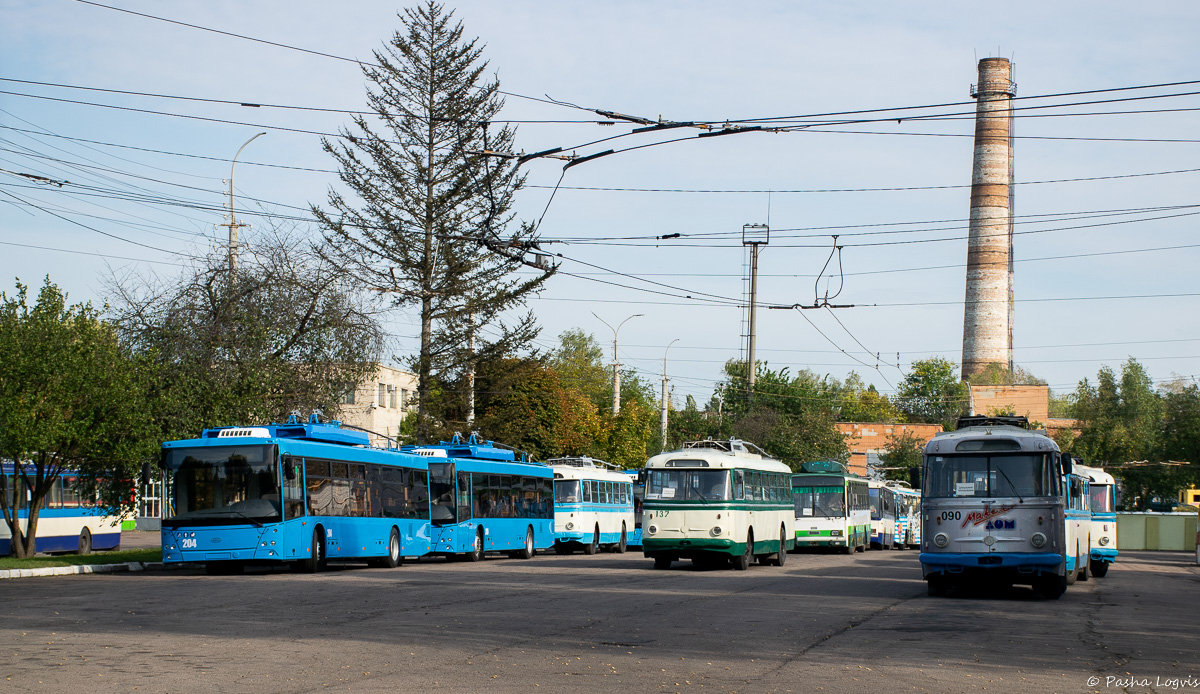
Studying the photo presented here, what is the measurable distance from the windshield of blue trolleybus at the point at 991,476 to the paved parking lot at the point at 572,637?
1.70m

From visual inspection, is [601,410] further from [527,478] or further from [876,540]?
[527,478]

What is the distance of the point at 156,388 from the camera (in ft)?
101

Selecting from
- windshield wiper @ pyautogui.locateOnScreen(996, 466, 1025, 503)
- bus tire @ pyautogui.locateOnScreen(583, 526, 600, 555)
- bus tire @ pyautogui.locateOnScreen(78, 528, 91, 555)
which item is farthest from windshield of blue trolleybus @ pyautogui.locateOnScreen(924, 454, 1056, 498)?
bus tire @ pyautogui.locateOnScreen(78, 528, 91, 555)

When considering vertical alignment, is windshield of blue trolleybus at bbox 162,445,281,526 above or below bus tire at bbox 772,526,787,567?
above

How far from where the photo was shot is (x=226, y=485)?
23.8 m

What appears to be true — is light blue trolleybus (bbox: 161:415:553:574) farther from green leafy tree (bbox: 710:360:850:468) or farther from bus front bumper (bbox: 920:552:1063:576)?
green leafy tree (bbox: 710:360:850:468)

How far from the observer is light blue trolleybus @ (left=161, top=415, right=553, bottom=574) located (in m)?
23.6

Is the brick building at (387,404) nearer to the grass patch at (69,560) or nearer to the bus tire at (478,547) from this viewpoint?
the bus tire at (478,547)

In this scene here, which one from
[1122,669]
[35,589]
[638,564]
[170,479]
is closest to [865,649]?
[1122,669]

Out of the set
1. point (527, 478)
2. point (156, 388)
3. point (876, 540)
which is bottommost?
point (876, 540)

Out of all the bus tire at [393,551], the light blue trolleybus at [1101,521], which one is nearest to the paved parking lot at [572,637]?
the light blue trolleybus at [1101,521]

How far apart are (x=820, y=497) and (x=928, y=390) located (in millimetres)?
75622

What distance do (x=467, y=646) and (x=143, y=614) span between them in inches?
209

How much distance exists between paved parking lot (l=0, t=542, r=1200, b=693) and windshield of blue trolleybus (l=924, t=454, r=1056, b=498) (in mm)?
1701
